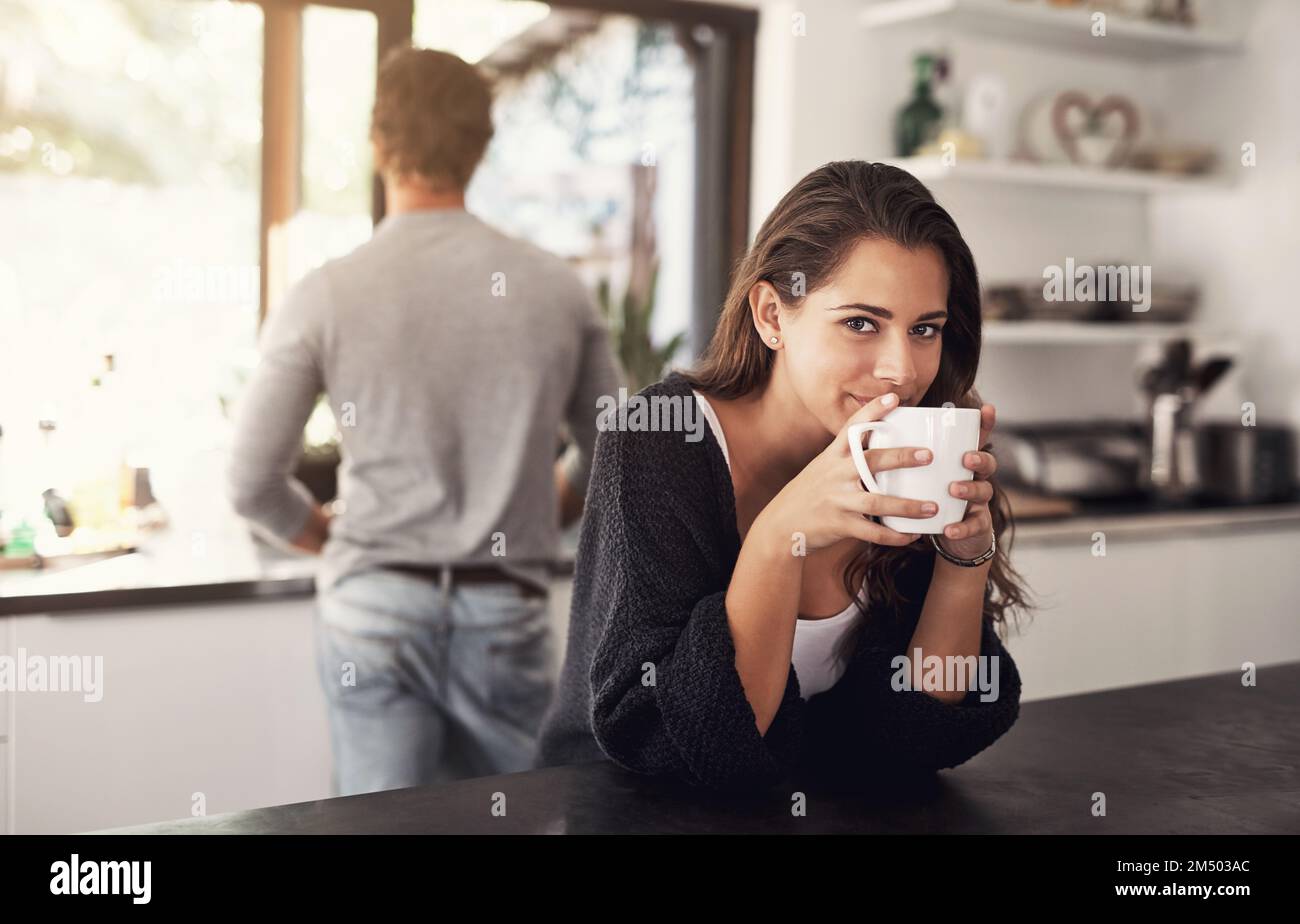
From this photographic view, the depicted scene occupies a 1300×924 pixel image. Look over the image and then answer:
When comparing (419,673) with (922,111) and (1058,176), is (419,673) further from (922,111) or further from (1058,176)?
→ (1058,176)

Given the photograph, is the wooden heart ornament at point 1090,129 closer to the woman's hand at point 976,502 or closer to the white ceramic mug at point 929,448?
the woman's hand at point 976,502

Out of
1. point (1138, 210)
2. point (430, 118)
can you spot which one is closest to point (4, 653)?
point (430, 118)

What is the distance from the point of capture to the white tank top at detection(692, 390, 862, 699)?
1.15 m

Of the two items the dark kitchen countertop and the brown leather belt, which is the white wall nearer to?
the brown leather belt

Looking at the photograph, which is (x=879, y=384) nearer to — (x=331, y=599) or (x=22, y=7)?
(x=331, y=599)

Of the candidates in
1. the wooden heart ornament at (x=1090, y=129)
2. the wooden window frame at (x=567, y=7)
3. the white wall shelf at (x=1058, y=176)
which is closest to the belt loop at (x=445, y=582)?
the wooden window frame at (x=567, y=7)

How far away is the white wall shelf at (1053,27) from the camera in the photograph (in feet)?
10.1

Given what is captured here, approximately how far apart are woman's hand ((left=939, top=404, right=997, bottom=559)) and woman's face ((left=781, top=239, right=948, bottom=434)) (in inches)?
3.2

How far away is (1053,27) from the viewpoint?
10.8 feet

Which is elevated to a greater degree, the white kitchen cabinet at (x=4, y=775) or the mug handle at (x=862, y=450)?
the mug handle at (x=862, y=450)

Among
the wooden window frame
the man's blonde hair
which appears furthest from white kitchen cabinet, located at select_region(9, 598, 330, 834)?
the man's blonde hair

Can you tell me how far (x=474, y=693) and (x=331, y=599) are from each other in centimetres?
26

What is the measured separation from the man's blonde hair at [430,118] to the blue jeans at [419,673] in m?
0.62
